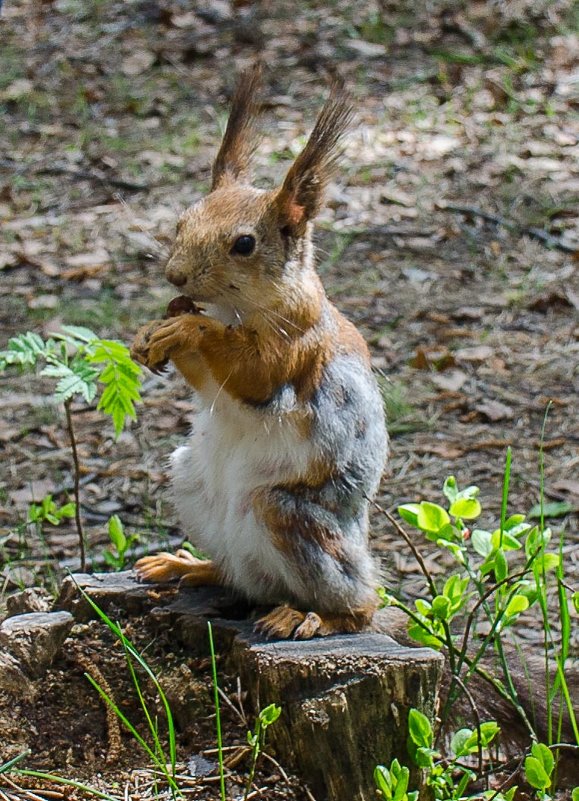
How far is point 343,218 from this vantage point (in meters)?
6.41

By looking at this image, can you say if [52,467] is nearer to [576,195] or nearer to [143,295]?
[143,295]

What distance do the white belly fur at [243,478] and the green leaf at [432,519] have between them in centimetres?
38

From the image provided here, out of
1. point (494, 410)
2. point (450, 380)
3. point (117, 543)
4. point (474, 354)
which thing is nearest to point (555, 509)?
point (494, 410)

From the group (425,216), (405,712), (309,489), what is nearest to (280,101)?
(425,216)

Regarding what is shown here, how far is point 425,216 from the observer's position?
641cm

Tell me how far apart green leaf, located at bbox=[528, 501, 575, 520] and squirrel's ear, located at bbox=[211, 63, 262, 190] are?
1.69 m

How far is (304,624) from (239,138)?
1.21 m

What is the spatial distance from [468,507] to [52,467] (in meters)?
2.34

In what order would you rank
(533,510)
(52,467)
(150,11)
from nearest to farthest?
1. (533,510)
2. (52,467)
3. (150,11)

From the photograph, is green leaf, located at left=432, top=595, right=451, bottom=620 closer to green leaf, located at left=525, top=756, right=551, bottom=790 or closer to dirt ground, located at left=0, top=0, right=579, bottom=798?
green leaf, located at left=525, top=756, right=551, bottom=790

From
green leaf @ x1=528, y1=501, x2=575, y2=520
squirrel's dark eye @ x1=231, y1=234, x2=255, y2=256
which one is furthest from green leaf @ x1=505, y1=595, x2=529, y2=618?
green leaf @ x1=528, y1=501, x2=575, y2=520

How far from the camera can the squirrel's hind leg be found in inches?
117

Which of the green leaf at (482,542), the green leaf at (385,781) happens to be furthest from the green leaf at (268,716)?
the green leaf at (482,542)

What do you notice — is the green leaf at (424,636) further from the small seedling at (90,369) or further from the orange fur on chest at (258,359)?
the small seedling at (90,369)
